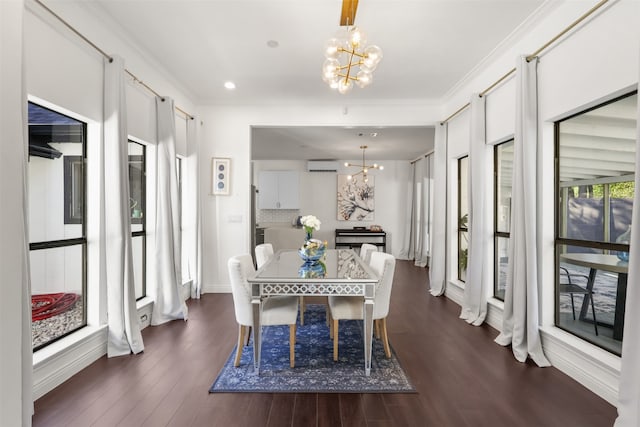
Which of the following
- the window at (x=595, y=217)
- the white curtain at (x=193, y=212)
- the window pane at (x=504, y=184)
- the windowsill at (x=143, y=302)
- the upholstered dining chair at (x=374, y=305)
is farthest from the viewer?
the white curtain at (x=193, y=212)

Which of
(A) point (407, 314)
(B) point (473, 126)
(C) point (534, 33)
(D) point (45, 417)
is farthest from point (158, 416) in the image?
(C) point (534, 33)

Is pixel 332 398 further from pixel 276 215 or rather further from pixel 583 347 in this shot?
pixel 276 215

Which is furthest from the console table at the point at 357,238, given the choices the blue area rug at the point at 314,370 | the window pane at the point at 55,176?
the window pane at the point at 55,176

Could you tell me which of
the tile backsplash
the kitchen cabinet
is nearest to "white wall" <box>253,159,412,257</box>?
the tile backsplash

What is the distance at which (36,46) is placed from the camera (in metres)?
2.05

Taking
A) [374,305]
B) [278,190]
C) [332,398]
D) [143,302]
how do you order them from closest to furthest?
[332,398], [374,305], [143,302], [278,190]

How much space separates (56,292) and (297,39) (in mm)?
3100

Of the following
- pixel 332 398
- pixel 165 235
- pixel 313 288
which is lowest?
pixel 332 398

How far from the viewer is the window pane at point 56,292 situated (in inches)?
89.4

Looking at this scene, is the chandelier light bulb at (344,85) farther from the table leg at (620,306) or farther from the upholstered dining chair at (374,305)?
the table leg at (620,306)

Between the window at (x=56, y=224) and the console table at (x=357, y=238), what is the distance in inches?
251

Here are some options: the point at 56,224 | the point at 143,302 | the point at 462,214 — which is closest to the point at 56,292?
the point at 56,224

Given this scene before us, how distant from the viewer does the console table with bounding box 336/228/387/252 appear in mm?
8352

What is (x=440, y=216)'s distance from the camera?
15.6 feet
